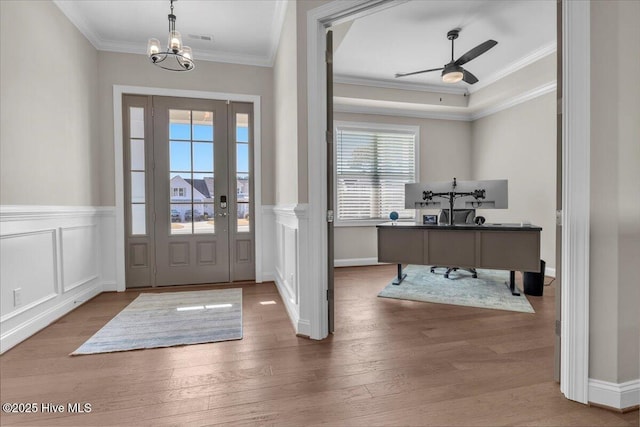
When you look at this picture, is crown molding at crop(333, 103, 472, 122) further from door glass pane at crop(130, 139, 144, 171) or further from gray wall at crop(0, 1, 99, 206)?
gray wall at crop(0, 1, 99, 206)

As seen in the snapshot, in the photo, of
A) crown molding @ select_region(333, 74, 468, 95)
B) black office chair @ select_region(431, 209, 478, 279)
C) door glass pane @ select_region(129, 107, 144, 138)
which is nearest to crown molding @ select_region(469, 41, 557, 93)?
crown molding @ select_region(333, 74, 468, 95)

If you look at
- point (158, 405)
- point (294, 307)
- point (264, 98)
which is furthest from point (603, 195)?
point (264, 98)

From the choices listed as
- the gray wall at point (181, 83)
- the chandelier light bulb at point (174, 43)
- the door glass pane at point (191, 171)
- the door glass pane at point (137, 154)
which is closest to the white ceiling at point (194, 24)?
the gray wall at point (181, 83)

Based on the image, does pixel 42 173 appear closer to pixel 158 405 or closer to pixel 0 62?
pixel 0 62

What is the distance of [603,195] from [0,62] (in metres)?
4.05

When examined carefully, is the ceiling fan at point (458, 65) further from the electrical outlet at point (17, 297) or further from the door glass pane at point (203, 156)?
the electrical outlet at point (17, 297)

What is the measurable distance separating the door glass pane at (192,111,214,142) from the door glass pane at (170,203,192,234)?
37.0 inches

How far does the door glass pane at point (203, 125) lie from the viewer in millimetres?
4016

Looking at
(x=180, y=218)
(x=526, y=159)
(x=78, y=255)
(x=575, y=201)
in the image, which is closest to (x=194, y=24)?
(x=180, y=218)

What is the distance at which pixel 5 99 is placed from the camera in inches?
89.2

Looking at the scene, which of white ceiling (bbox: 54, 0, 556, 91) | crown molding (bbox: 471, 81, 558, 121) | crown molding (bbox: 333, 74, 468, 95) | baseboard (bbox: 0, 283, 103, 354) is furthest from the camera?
crown molding (bbox: 333, 74, 468, 95)

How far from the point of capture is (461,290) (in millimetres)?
3727

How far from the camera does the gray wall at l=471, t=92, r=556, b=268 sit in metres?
4.32

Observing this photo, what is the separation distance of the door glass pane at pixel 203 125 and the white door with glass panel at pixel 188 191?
1cm
